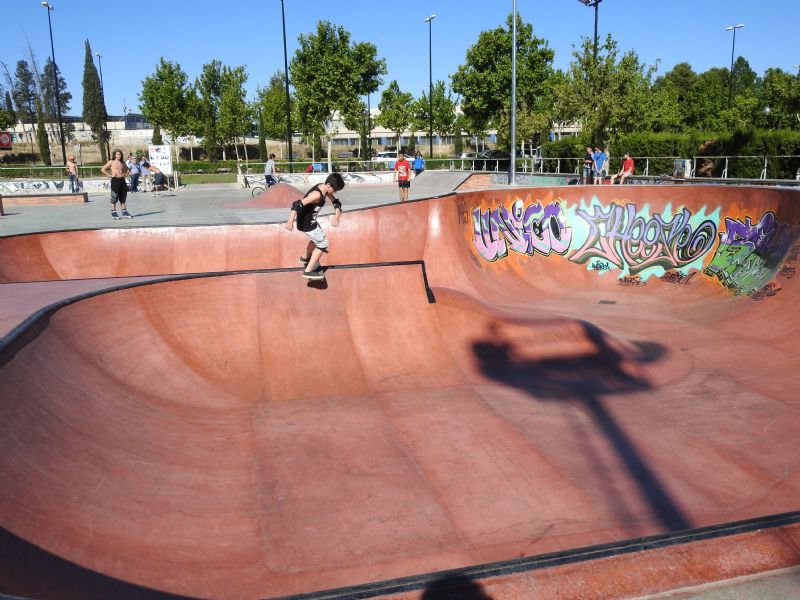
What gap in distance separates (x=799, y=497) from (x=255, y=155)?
240 feet

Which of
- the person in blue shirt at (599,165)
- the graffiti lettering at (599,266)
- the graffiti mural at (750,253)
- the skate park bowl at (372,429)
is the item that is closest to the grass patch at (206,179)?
the person in blue shirt at (599,165)

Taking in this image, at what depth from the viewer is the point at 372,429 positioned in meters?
6.21

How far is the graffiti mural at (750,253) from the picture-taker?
11151 mm

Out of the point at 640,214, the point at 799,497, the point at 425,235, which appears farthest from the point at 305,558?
the point at 640,214

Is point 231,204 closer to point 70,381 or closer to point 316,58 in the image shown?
point 70,381

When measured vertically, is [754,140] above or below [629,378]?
above

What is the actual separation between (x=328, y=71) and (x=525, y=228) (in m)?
35.6

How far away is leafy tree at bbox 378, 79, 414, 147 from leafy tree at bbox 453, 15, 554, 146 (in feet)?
52.8

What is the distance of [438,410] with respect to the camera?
673 cm

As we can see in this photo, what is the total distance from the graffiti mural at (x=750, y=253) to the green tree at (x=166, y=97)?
4969 cm

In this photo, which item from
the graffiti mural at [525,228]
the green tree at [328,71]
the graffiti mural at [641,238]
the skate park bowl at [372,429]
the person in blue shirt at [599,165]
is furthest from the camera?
the green tree at [328,71]

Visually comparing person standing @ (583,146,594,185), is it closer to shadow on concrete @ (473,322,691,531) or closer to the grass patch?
shadow on concrete @ (473,322,691,531)

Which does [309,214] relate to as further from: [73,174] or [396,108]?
[396,108]

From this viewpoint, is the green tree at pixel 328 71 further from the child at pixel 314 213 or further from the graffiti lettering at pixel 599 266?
the child at pixel 314 213
